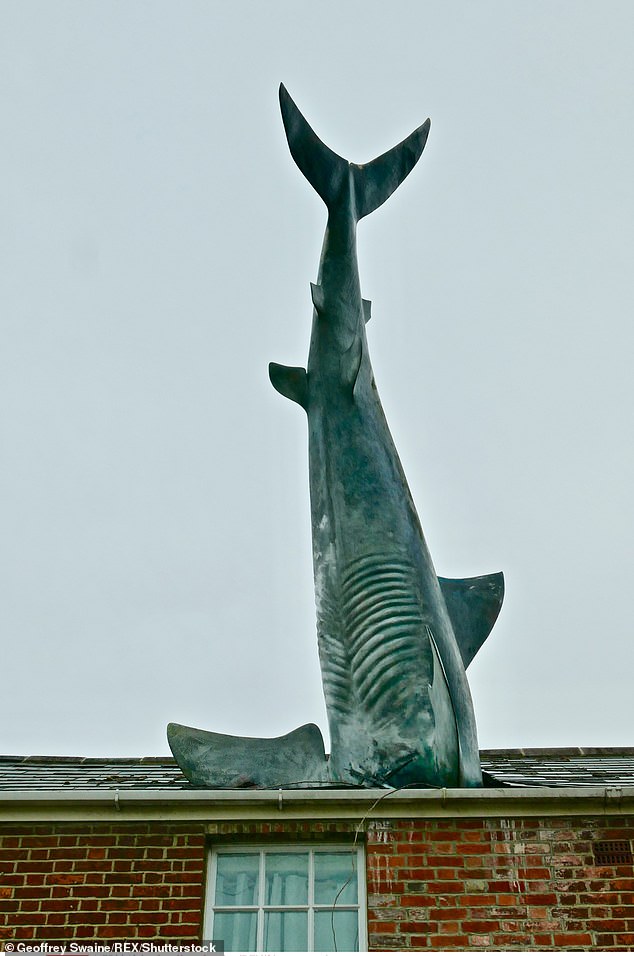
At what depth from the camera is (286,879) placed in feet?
20.7

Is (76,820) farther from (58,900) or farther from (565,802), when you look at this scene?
(565,802)

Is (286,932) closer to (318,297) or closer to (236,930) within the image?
(236,930)

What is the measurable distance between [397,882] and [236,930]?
2.71ft

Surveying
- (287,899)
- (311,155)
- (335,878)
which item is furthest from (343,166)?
(287,899)

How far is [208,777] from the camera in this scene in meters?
7.09

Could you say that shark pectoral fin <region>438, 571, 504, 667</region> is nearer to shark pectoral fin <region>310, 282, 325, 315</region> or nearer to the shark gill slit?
the shark gill slit

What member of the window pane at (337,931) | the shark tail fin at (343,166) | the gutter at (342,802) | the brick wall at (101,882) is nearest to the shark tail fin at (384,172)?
the shark tail fin at (343,166)

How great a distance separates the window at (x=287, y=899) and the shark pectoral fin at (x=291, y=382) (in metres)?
3.26

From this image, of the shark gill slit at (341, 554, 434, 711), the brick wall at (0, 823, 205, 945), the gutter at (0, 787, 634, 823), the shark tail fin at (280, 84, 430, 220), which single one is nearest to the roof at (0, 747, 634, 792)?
the gutter at (0, 787, 634, 823)

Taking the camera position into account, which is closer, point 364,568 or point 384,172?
point 364,568

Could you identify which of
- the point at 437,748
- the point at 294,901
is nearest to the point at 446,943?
the point at 294,901

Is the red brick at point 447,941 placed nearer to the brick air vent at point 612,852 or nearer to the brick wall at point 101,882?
the brick air vent at point 612,852

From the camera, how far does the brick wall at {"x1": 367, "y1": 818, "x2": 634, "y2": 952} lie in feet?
19.6

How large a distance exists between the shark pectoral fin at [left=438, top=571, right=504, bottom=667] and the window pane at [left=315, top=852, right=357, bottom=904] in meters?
2.40
